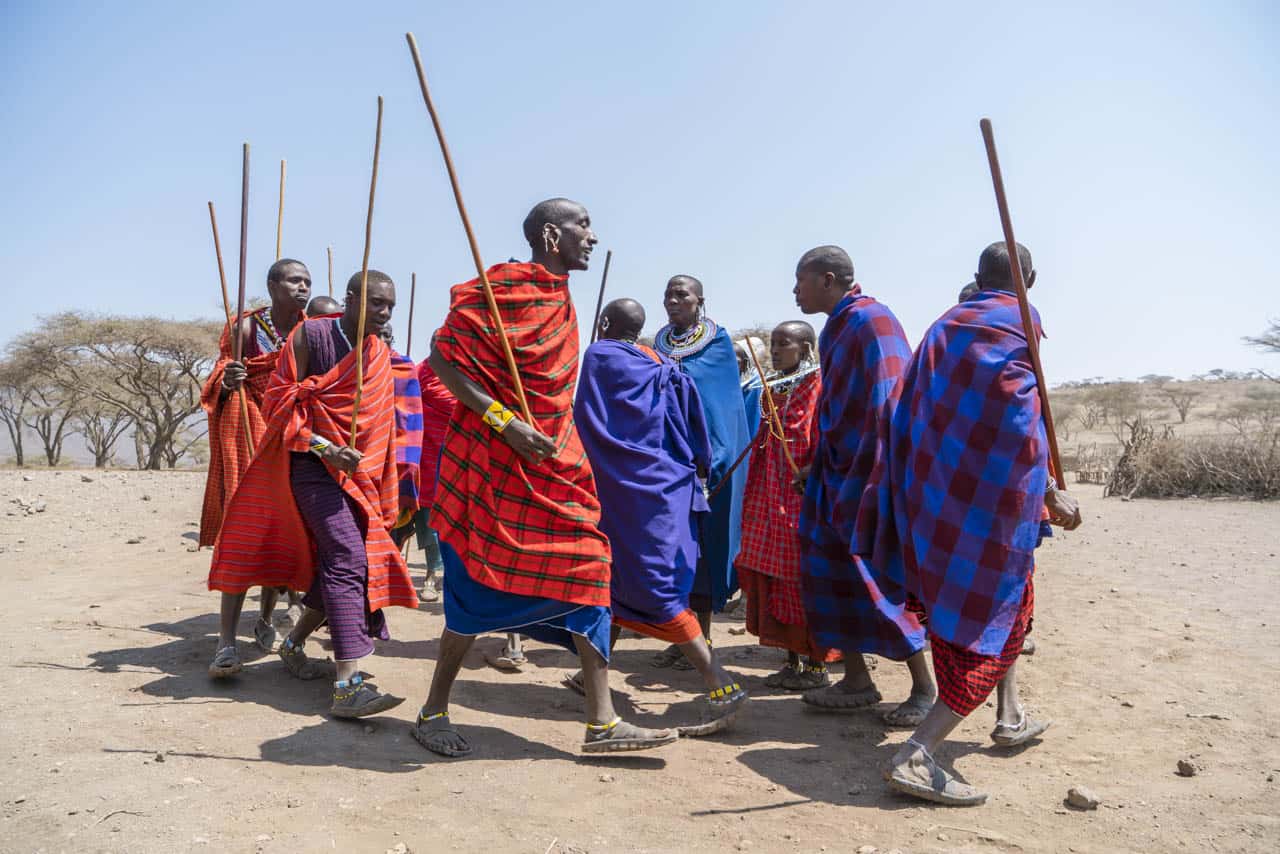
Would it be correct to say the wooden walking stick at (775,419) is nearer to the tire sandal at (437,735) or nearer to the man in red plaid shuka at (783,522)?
the man in red plaid shuka at (783,522)

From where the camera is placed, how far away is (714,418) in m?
5.28

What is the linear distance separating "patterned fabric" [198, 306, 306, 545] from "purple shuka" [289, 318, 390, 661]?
3.45 feet

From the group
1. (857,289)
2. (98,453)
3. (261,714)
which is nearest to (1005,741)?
(857,289)

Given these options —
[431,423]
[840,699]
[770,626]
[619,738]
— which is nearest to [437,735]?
[619,738]

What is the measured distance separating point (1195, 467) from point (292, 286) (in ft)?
43.6

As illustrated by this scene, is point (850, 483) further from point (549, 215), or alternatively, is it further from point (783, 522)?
point (549, 215)

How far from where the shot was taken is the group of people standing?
3494mm

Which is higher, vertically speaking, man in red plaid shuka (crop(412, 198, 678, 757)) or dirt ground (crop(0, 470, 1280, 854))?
man in red plaid shuka (crop(412, 198, 678, 757))

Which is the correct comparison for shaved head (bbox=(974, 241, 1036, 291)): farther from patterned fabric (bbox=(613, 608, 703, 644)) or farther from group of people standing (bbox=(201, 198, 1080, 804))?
patterned fabric (bbox=(613, 608, 703, 644))

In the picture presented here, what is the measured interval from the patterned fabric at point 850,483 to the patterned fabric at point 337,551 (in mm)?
2137

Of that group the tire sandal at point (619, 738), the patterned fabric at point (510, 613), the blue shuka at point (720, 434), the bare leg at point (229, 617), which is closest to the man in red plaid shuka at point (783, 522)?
the blue shuka at point (720, 434)

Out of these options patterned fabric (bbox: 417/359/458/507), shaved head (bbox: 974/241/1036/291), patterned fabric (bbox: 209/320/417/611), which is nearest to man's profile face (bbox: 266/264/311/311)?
patterned fabric (bbox: 209/320/417/611)

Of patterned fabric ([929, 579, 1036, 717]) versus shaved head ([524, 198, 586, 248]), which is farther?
shaved head ([524, 198, 586, 248])

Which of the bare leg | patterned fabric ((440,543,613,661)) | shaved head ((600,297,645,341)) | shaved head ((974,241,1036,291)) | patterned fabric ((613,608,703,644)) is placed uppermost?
shaved head ((974,241,1036,291))
